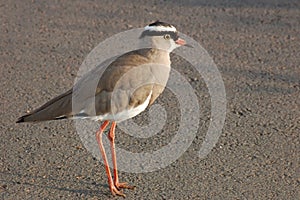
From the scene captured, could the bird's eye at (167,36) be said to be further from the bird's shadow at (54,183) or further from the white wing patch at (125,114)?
the bird's shadow at (54,183)

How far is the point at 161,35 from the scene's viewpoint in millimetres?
5559

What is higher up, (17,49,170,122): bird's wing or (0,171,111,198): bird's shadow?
(17,49,170,122): bird's wing

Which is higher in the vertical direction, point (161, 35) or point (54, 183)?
point (161, 35)

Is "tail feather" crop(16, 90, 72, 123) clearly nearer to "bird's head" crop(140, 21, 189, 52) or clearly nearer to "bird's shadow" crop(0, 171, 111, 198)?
"bird's shadow" crop(0, 171, 111, 198)

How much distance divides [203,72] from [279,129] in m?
1.34

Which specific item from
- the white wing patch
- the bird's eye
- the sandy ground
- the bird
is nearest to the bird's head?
the bird's eye

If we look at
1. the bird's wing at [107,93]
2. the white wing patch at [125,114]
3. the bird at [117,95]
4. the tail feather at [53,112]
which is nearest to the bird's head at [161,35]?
the bird at [117,95]

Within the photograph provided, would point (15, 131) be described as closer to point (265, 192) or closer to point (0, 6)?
point (265, 192)

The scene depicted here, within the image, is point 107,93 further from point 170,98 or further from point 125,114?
point 170,98

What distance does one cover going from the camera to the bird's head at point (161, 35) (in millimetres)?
5527

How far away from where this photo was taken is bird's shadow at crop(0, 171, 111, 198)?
212 inches

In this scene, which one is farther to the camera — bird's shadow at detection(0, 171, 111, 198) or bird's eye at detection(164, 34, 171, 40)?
bird's eye at detection(164, 34, 171, 40)

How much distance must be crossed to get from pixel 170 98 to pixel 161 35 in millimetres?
1348

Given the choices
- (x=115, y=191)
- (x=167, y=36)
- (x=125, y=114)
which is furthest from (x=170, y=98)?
(x=115, y=191)
